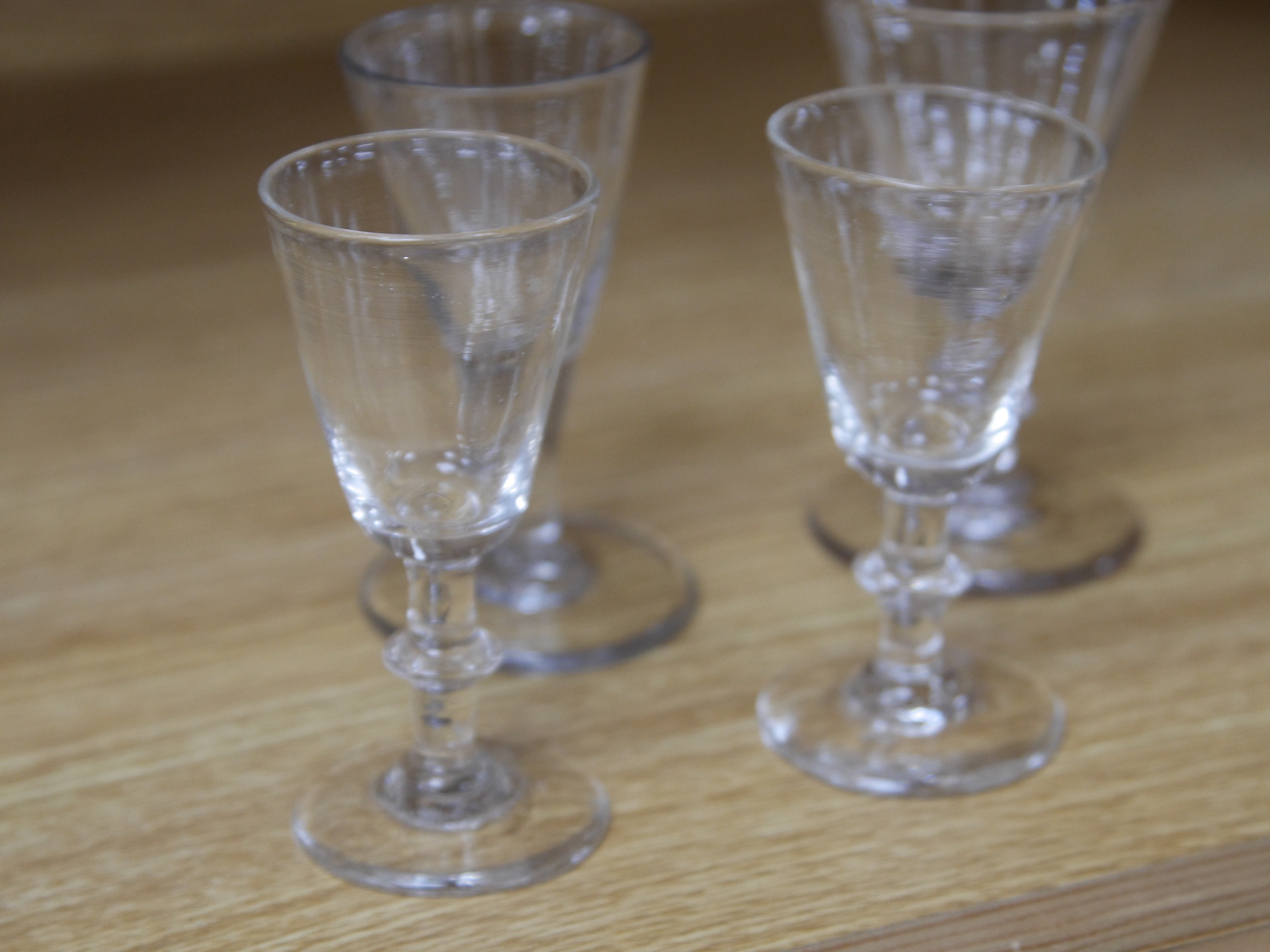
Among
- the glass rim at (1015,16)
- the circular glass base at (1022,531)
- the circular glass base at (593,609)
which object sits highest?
the glass rim at (1015,16)

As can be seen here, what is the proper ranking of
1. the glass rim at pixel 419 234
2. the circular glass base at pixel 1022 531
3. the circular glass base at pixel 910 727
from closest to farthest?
1. the glass rim at pixel 419 234
2. the circular glass base at pixel 910 727
3. the circular glass base at pixel 1022 531

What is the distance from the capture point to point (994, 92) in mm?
613

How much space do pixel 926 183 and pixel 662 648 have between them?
196 mm

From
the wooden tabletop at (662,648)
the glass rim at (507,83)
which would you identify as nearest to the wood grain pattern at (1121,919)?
the wooden tabletop at (662,648)

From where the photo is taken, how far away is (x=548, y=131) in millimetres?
540

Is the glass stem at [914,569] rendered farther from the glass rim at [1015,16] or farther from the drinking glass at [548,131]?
the glass rim at [1015,16]

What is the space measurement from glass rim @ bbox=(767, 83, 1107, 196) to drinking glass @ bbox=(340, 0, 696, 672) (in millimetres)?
79

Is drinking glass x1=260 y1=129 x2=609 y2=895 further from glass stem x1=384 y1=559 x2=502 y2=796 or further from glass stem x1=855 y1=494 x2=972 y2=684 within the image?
glass stem x1=855 y1=494 x2=972 y2=684

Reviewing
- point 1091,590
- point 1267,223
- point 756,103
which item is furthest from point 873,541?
point 756,103

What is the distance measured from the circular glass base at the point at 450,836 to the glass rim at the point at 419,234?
0.56 feet

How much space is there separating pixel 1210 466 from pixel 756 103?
0.51 m

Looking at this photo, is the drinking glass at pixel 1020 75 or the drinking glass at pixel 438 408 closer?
the drinking glass at pixel 438 408

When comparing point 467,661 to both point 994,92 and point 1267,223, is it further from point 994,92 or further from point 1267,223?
point 1267,223

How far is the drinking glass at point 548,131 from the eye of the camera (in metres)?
0.53
